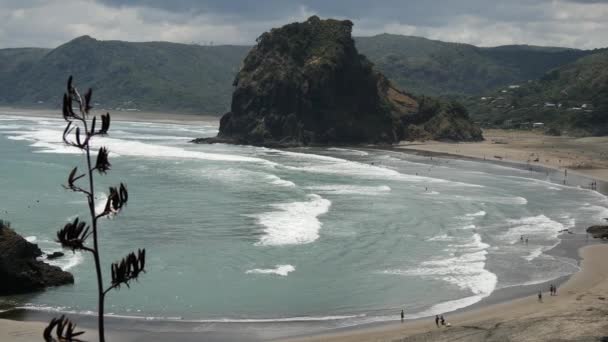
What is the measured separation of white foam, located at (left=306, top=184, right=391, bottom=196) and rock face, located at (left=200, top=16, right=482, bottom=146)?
61168mm

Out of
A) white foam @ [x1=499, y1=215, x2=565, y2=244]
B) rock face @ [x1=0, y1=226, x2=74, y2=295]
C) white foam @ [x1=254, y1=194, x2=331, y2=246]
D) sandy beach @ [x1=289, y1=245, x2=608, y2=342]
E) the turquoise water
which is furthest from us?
white foam @ [x1=499, y1=215, x2=565, y2=244]

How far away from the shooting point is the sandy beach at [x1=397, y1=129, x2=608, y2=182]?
109 metres

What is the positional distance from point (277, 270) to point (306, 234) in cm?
1010

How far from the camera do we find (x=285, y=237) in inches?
2109

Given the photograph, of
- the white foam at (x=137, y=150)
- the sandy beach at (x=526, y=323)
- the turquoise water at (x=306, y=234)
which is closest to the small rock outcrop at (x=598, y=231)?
the turquoise water at (x=306, y=234)

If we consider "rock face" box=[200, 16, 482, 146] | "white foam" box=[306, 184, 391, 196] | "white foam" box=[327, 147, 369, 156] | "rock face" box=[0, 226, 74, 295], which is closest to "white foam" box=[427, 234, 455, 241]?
"white foam" box=[306, 184, 391, 196]

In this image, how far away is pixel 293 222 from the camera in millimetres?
58969

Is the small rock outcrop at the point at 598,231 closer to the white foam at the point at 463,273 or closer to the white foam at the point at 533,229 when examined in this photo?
the white foam at the point at 533,229

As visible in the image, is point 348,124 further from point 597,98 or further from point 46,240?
point 46,240

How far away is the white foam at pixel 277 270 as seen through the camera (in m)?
44.3

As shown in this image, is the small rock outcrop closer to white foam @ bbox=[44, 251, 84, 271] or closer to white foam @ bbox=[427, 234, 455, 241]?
white foam @ bbox=[427, 234, 455, 241]

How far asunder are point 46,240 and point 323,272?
2042 cm

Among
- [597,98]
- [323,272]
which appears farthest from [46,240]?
[597,98]

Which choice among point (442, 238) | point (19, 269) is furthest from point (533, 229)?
point (19, 269)
